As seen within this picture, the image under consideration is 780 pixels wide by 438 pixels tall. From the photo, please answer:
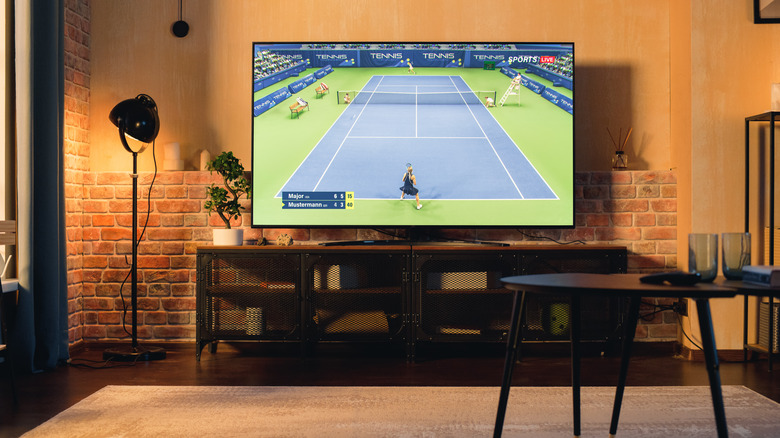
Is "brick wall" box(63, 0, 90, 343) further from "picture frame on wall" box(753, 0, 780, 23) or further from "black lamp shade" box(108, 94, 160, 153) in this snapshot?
"picture frame on wall" box(753, 0, 780, 23)

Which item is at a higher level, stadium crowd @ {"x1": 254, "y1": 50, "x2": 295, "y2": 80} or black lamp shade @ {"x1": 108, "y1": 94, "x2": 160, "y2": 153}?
stadium crowd @ {"x1": 254, "y1": 50, "x2": 295, "y2": 80}

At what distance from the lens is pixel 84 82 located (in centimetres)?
390

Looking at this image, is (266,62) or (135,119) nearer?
(135,119)

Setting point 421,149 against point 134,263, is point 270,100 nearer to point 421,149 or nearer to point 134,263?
point 421,149

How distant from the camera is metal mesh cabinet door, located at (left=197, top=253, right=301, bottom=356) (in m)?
3.47

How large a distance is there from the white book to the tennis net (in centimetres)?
225

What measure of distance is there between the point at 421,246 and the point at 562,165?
969mm

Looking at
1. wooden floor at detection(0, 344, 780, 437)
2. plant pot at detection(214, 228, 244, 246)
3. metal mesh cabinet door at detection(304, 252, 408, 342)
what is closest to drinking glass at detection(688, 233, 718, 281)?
wooden floor at detection(0, 344, 780, 437)

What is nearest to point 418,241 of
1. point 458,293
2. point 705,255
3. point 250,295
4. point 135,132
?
point 458,293

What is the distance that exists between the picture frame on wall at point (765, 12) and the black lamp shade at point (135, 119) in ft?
11.5

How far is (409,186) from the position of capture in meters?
3.68

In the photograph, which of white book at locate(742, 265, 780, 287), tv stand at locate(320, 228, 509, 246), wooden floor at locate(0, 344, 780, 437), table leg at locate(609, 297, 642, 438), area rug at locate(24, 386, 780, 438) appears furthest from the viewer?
tv stand at locate(320, 228, 509, 246)

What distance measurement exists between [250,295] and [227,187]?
2.18 ft

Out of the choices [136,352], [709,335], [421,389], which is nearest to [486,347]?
[421,389]
